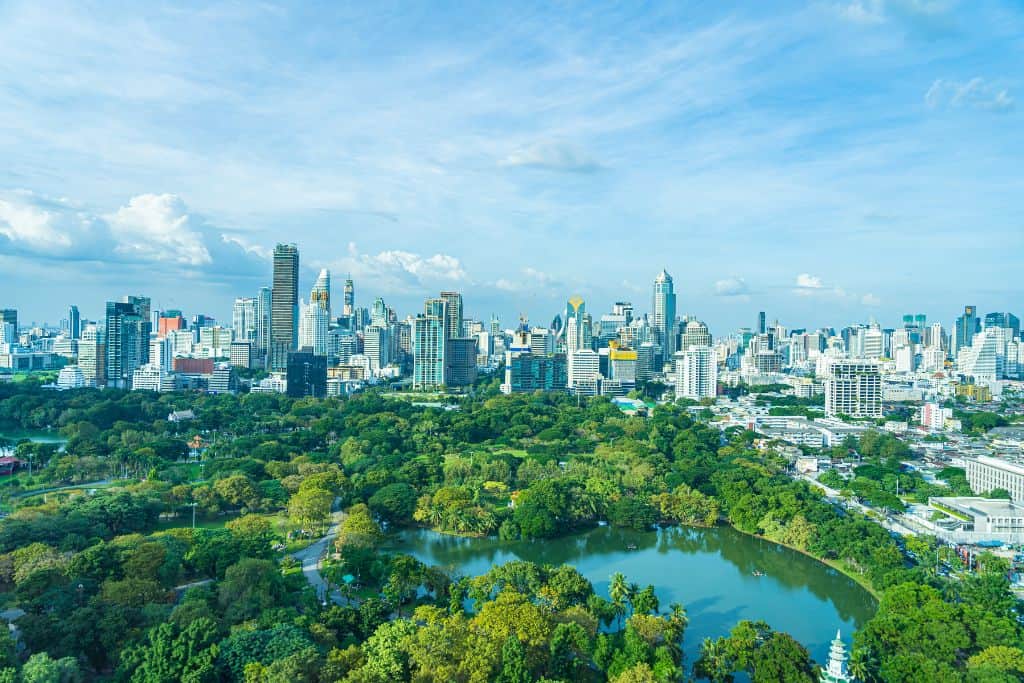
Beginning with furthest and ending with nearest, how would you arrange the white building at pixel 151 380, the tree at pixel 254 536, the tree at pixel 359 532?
the white building at pixel 151 380 < the tree at pixel 359 532 < the tree at pixel 254 536

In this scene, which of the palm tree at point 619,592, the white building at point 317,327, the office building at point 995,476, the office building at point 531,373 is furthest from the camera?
the white building at point 317,327

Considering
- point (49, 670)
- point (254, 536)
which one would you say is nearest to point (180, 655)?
point (49, 670)

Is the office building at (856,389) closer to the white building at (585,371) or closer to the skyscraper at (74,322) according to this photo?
the white building at (585,371)

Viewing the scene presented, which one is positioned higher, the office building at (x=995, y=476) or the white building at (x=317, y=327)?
the white building at (x=317, y=327)

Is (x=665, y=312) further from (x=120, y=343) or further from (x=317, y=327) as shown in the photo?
(x=120, y=343)

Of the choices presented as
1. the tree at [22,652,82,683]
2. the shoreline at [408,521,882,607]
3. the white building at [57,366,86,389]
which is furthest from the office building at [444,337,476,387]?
the tree at [22,652,82,683]

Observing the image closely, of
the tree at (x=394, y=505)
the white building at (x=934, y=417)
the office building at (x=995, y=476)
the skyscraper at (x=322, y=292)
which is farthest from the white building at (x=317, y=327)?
the office building at (x=995, y=476)
